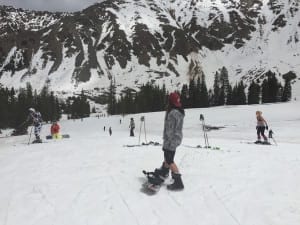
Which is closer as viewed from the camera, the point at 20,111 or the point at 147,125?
the point at 147,125

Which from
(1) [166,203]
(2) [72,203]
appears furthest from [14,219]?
(1) [166,203]

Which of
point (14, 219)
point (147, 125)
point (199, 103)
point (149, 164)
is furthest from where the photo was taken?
point (199, 103)

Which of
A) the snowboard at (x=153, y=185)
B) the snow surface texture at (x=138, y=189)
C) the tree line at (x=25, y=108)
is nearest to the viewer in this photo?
the snow surface texture at (x=138, y=189)

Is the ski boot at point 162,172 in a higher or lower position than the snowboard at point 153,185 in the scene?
higher

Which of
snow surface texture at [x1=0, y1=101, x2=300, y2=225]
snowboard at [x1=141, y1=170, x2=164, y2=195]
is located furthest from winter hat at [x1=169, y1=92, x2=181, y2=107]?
snow surface texture at [x1=0, y1=101, x2=300, y2=225]

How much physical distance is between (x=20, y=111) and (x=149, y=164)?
123936 millimetres

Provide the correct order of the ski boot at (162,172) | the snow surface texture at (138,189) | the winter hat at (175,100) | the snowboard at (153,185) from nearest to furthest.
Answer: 1. the snow surface texture at (138,189)
2. the snowboard at (153,185)
3. the winter hat at (175,100)
4. the ski boot at (162,172)

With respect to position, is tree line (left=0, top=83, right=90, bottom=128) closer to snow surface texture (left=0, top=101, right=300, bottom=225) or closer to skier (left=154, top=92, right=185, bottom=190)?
snow surface texture (left=0, top=101, right=300, bottom=225)

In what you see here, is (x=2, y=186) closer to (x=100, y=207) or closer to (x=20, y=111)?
(x=100, y=207)

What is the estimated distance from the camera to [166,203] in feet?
35.2

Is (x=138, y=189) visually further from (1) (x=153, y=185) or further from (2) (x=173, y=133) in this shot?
(2) (x=173, y=133)

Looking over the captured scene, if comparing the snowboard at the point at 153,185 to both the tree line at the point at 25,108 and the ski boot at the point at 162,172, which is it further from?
the tree line at the point at 25,108

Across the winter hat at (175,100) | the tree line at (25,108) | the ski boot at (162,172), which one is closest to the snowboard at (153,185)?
the ski boot at (162,172)

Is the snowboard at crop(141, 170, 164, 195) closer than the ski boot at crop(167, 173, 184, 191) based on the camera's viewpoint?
Yes
